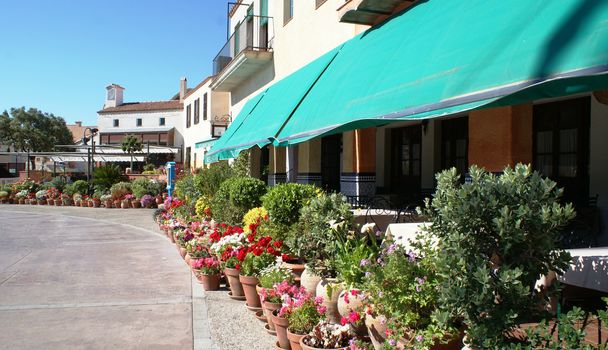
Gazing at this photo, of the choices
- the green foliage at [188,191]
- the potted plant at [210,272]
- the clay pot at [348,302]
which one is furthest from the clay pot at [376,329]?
the green foliage at [188,191]

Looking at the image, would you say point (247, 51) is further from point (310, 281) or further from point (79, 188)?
point (79, 188)

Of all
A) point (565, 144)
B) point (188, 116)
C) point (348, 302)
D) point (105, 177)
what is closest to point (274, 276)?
point (348, 302)

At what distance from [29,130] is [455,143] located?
63.0m

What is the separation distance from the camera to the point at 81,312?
632 cm

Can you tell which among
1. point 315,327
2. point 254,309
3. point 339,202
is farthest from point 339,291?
point 254,309

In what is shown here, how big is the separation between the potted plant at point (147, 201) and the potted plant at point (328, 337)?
2040cm

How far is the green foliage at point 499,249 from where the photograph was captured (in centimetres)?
272

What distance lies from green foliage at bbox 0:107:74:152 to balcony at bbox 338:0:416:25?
60.2 m

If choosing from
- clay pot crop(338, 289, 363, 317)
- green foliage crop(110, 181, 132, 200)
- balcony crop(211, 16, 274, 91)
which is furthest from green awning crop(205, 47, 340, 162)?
green foliage crop(110, 181, 132, 200)

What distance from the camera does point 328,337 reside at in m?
4.18

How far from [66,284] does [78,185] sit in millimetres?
19286

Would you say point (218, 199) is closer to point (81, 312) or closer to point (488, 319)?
point (81, 312)

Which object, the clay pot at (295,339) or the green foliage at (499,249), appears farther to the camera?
the clay pot at (295,339)

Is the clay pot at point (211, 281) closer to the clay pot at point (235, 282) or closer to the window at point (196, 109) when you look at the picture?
the clay pot at point (235, 282)
